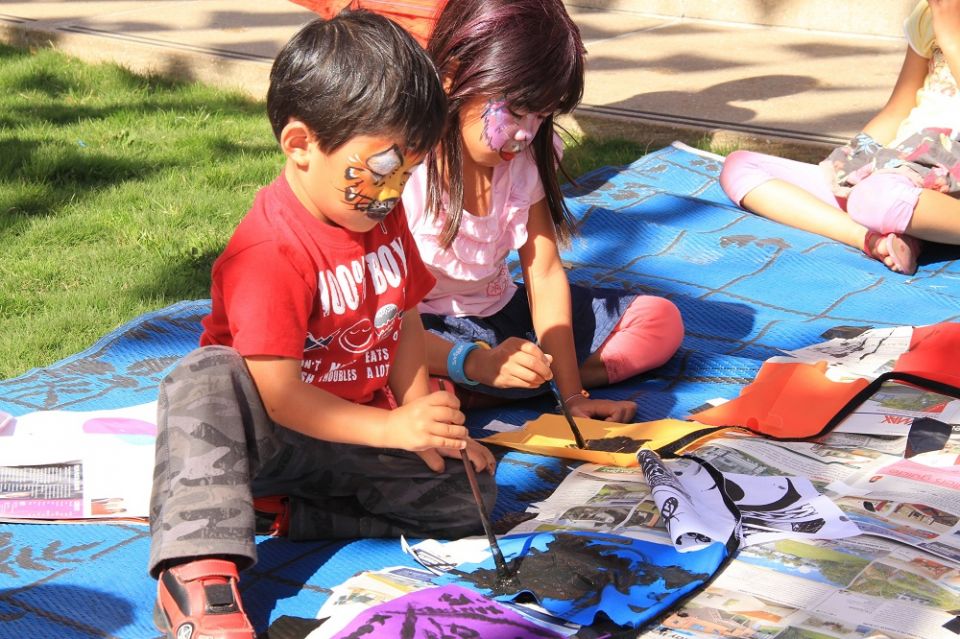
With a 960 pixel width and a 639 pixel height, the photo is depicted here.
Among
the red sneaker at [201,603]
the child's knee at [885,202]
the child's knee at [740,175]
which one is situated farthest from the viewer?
the child's knee at [740,175]

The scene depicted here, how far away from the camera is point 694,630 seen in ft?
4.95

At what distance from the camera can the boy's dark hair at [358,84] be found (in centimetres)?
155

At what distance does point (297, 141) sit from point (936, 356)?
1.30 m

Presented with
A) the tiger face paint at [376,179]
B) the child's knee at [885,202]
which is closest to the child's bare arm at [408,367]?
the tiger face paint at [376,179]

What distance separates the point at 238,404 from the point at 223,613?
11.2 inches

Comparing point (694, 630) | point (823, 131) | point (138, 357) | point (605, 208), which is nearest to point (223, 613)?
point (694, 630)

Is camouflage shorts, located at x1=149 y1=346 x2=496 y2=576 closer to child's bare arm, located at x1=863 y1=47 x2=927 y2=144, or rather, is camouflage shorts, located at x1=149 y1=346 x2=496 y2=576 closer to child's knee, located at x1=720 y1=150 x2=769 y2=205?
child's knee, located at x1=720 y1=150 x2=769 y2=205

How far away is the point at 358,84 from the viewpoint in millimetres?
1548

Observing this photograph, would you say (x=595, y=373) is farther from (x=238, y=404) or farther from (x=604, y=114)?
(x=604, y=114)

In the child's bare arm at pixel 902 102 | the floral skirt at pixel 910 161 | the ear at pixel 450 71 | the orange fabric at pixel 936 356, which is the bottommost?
the orange fabric at pixel 936 356

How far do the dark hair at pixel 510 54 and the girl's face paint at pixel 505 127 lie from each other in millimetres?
18

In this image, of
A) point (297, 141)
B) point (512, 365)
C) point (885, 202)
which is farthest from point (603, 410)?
point (885, 202)

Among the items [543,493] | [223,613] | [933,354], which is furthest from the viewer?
[933,354]

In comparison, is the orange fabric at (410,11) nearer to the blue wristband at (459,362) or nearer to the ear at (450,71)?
the ear at (450,71)
